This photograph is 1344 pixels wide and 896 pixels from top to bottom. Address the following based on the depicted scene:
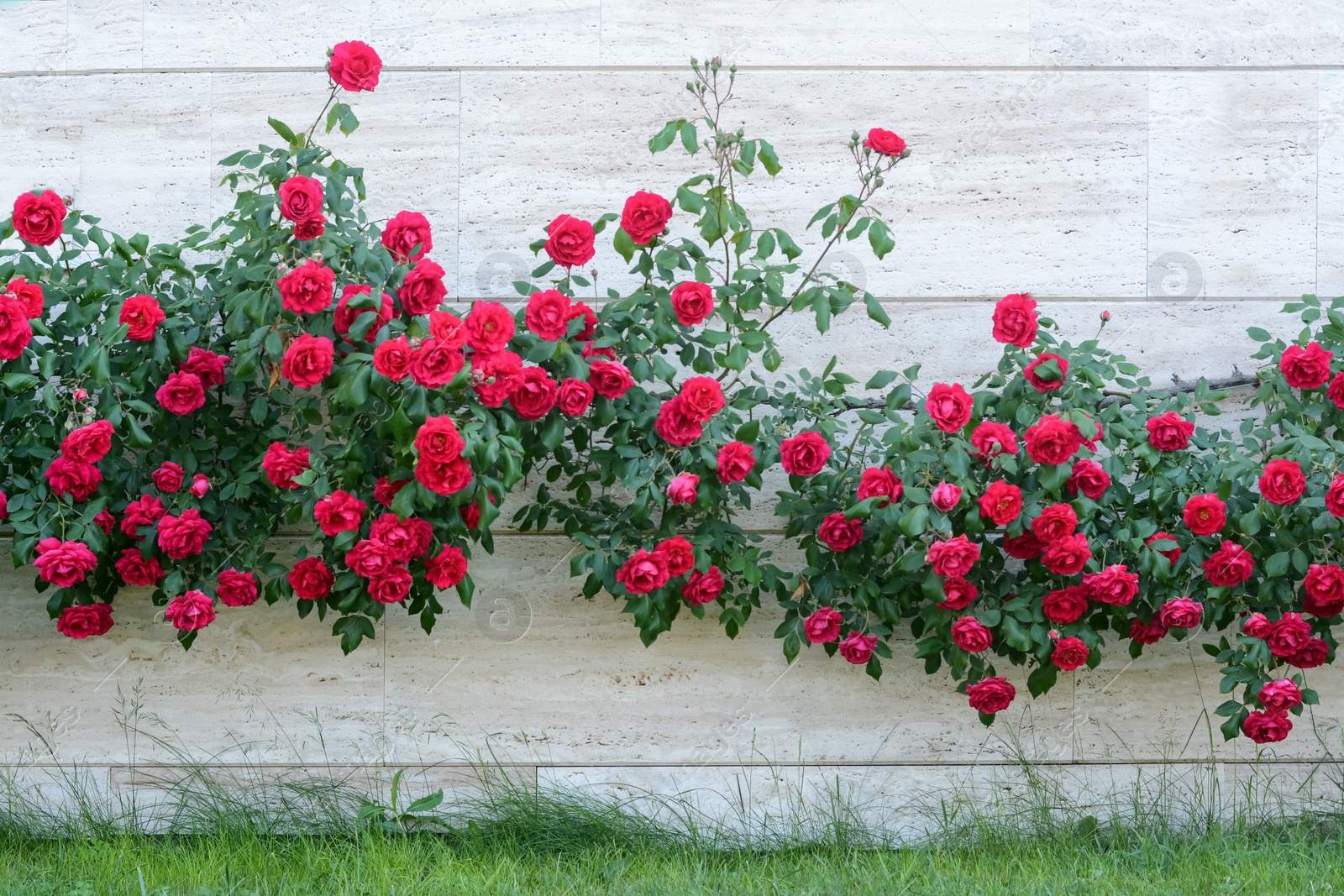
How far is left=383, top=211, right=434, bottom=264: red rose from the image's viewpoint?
7.49 ft

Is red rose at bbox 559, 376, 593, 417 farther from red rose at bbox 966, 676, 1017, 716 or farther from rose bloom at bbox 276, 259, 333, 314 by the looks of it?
red rose at bbox 966, 676, 1017, 716

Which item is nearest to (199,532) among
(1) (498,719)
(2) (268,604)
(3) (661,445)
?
(2) (268,604)

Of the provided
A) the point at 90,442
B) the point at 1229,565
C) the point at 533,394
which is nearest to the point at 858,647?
the point at 1229,565

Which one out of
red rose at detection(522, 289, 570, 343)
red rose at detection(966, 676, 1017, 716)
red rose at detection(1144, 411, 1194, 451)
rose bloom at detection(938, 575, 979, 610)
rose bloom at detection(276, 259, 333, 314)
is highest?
rose bloom at detection(276, 259, 333, 314)

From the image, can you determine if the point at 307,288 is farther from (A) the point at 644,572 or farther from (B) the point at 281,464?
(A) the point at 644,572

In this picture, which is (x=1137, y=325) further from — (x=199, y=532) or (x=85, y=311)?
(x=85, y=311)

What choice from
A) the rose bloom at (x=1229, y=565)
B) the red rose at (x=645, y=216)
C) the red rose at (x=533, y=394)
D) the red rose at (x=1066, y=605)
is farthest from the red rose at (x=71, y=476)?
the rose bloom at (x=1229, y=565)

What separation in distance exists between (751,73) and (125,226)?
5.54ft

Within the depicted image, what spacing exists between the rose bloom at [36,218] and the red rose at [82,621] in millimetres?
827

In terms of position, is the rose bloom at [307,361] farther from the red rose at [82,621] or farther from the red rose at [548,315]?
the red rose at [82,621]

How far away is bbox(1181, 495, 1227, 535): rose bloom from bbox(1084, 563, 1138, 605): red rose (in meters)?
0.17

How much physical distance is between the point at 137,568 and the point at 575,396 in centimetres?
111

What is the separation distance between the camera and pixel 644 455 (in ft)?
7.81

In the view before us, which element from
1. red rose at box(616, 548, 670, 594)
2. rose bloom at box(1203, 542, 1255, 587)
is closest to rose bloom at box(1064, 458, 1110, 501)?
rose bloom at box(1203, 542, 1255, 587)
